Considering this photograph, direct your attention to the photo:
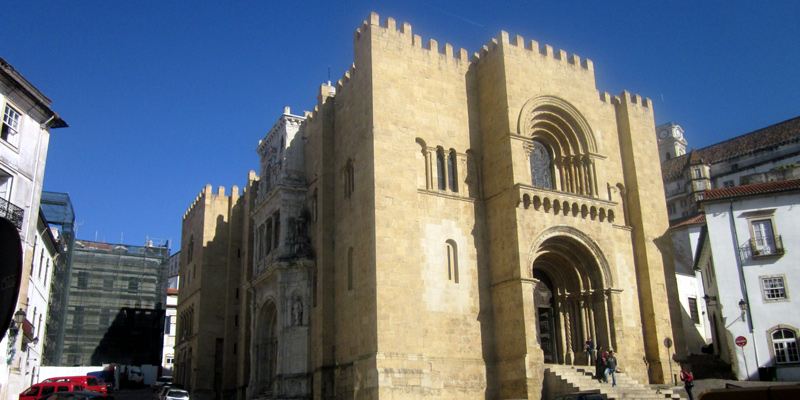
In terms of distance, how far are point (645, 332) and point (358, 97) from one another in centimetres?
1477

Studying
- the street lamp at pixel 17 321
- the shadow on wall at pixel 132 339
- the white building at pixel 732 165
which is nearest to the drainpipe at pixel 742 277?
the white building at pixel 732 165

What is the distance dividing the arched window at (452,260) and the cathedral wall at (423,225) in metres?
0.04

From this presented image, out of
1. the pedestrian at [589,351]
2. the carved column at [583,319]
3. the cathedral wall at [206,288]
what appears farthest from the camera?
the cathedral wall at [206,288]

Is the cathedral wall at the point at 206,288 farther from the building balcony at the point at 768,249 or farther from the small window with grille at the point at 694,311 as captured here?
the small window with grille at the point at 694,311

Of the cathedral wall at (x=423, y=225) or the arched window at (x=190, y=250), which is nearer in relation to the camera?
the cathedral wall at (x=423, y=225)

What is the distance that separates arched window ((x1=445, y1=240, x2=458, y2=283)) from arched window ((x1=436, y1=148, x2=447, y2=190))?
2.28 m

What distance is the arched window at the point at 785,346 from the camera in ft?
98.1

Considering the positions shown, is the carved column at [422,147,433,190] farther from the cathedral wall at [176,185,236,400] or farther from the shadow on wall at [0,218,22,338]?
the shadow on wall at [0,218,22,338]

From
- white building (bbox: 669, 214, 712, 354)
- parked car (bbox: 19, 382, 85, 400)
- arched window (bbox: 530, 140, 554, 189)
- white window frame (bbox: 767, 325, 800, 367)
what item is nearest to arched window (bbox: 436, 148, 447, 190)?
arched window (bbox: 530, 140, 554, 189)

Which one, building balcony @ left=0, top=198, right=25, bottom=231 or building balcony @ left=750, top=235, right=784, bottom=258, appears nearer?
building balcony @ left=0, top=198, right=25, bottom=231

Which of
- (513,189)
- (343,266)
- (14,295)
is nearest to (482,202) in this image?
(513,189)

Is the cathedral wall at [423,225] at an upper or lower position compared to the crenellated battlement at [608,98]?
lower

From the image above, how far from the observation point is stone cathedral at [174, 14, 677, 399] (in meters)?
24.5

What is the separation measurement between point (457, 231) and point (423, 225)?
1.43 m
